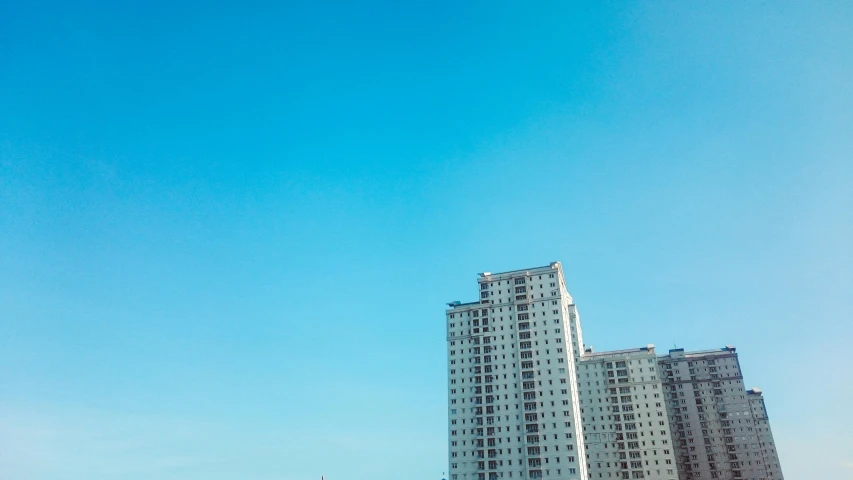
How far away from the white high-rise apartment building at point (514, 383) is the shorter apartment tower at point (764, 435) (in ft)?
170

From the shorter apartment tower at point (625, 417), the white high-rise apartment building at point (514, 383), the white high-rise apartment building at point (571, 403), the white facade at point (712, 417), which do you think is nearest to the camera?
the white high-rise apartment building at point (514, 383)

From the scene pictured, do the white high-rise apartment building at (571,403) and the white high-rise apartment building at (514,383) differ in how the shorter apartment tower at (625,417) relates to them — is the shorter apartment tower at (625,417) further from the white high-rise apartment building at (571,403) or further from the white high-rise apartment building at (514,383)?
the white high-rise apartment building at (514,383)

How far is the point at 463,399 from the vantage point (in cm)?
10800

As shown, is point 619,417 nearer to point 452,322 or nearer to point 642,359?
point 642,359

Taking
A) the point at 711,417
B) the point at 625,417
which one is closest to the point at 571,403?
the point at 625,417

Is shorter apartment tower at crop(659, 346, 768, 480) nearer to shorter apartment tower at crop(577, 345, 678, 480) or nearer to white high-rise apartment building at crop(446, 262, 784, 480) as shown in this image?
white high-rise apartment building at crop(446, 262, 784, 480)

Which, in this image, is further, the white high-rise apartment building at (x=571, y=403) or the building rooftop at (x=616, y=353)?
the building rooftop at (x=616, y=353)

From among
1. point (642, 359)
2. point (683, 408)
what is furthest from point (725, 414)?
point (642, 359)

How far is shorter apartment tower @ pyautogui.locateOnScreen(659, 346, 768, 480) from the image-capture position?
5138 inches

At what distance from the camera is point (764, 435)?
445 ft

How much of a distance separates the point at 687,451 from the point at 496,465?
56.1 meters

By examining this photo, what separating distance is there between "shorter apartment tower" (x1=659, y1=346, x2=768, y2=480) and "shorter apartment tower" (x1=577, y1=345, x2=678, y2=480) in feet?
56.9

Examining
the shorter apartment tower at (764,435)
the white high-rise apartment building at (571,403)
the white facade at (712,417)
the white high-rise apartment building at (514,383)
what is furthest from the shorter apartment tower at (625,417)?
the shorter apartment tower at (764,435)

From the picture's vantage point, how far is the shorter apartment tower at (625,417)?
382 ft
